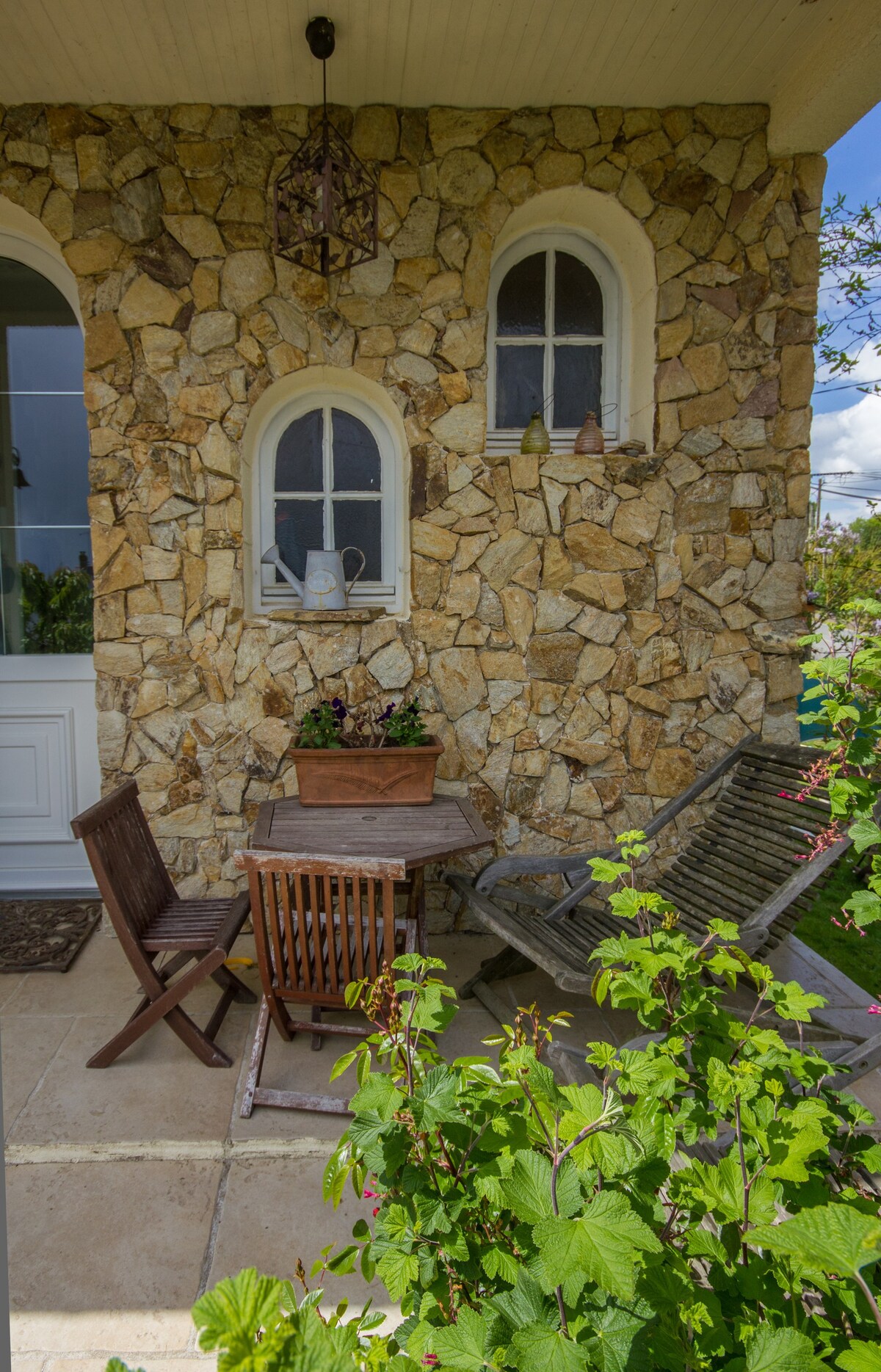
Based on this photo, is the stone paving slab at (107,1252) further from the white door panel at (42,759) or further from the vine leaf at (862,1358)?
the white door panel at (42,759)

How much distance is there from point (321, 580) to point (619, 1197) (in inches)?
118

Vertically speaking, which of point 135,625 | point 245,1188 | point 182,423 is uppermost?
point 182,423

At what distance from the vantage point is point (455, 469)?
3498mm

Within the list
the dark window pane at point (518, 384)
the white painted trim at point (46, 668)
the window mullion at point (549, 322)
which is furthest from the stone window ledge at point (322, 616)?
the window mullion at point (549, 322)

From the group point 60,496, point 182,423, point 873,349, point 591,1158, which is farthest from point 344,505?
point 591,1158

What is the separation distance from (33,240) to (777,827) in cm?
394

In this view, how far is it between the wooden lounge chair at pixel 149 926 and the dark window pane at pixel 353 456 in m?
1.72

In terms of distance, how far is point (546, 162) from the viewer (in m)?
3.40

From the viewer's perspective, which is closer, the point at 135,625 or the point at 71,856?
the point at 135,625

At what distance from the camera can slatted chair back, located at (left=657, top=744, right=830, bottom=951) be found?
2660 millimetres

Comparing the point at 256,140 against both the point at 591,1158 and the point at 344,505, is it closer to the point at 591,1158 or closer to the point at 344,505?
the point at 344,505

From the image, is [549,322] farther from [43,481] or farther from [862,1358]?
[862,1358]

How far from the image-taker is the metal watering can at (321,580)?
3547 millimetres

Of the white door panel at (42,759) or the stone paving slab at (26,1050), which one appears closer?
the stone paving slab at (26,1050)
